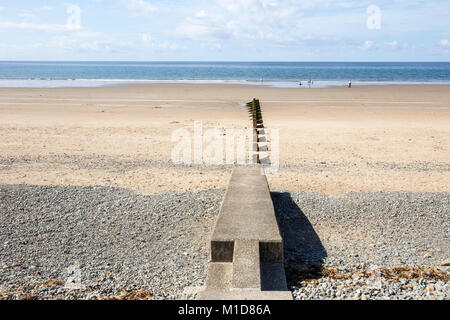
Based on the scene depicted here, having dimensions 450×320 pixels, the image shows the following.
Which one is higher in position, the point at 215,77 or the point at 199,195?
the point at 215,77

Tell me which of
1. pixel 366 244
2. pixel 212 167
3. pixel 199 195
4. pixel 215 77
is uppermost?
pixel 215 77

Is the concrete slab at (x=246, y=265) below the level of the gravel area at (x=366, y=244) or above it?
above

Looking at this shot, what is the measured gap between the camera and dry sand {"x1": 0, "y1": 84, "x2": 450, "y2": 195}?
381 inches

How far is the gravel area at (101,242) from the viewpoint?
5086mm

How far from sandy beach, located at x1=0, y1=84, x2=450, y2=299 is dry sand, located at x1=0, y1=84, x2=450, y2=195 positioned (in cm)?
5

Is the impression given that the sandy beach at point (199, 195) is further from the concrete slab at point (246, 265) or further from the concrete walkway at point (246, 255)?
the concrete slab at point (246, 265)

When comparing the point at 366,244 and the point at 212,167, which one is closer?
the point at 366,244

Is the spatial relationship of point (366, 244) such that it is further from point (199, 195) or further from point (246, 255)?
point (199, 195)

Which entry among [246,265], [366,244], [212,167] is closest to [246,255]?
[246,265]

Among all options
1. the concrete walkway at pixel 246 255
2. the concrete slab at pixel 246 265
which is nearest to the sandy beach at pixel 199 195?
the concrete walkway at pixel 246 255

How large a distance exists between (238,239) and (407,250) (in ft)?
8.38

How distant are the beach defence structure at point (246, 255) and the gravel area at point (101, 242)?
0.35m

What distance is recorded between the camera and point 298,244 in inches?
250

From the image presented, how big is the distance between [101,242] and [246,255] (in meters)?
2.44
